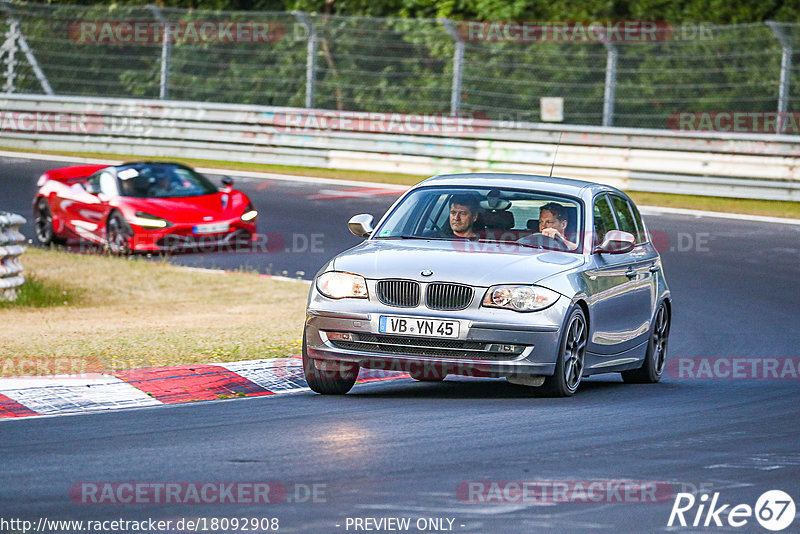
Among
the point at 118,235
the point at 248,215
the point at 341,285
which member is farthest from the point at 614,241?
the point at 118,235

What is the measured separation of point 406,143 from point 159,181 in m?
7.86

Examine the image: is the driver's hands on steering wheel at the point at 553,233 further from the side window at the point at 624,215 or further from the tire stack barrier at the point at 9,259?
the tire stack barrier at the point at 9,259

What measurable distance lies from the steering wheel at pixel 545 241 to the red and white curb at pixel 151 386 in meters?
1.57

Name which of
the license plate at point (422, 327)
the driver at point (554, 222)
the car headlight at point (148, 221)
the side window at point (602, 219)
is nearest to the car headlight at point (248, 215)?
the car headlight at point (148, 221)

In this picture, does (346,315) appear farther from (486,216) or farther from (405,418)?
(486,216)

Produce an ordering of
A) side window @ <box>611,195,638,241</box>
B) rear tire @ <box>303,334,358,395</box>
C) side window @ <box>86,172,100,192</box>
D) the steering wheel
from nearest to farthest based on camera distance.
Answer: rear tire @ <box>303,334,358,395</box> → the steering wheel → side window @ <box>611,195,638,241</box> → side window @ <box>86,172,100,192</box>

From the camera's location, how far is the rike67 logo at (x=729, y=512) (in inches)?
235

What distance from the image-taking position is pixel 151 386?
31.3ft

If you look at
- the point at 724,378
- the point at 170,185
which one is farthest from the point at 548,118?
the point at 724,378

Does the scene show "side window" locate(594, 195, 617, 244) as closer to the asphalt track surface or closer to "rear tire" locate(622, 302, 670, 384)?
"rear tire" locate(622, 302, 670, 384)

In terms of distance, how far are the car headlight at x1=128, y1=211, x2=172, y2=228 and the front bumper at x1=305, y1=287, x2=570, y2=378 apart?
1040 cm

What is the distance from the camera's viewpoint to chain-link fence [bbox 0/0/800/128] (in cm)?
2531

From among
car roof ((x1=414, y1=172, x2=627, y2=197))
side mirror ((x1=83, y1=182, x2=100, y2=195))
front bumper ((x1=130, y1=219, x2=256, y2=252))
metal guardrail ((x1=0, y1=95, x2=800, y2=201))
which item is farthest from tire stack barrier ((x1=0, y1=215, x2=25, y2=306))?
metal guardrail ((x1=0, y1=95, x2=800, y2=201))

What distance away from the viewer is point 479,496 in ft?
20.7
